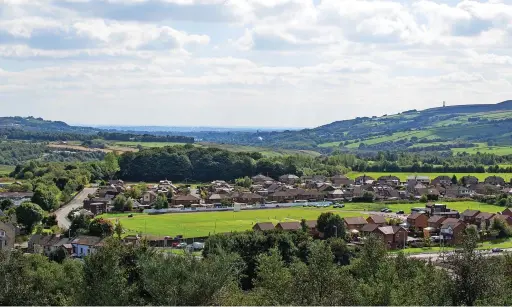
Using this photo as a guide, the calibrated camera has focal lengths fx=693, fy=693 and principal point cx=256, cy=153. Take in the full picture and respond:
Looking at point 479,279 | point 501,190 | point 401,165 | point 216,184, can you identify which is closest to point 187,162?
point 216,184

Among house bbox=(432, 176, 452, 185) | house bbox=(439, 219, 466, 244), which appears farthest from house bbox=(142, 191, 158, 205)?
house bbox=(432, 176, 452, 185)

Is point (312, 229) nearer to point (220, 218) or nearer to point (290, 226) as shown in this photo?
point (290, 226)

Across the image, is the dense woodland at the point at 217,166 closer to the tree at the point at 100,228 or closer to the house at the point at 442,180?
the house at the point at 442,180

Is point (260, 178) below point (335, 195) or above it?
above

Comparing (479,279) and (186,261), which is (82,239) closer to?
(186,261)

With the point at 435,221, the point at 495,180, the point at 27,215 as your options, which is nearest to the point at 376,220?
the point at 435,221

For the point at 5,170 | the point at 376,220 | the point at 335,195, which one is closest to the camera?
the point at 376,220

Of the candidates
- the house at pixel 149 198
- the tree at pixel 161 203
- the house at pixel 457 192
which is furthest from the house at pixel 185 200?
the house at pixel 457 192
